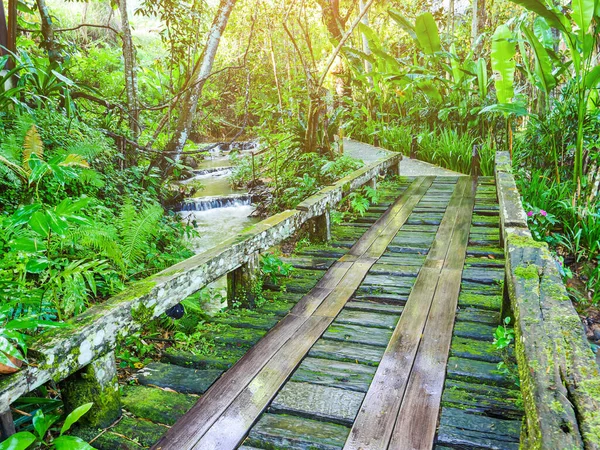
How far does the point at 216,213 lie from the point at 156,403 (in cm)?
754

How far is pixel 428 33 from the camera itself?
812 centimetres

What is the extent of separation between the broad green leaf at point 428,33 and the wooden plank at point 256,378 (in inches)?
252

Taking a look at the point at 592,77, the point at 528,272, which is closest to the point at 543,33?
the point at 592,77

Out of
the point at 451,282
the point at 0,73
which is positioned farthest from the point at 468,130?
the point at 0,73

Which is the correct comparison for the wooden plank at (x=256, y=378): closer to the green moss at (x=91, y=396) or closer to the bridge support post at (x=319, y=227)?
the green moss at (x=91, y=396)

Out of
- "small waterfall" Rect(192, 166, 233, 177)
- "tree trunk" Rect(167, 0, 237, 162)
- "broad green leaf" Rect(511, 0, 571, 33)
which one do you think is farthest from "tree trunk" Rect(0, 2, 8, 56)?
"small waterfall" Rect(192, 166, 233, 177)

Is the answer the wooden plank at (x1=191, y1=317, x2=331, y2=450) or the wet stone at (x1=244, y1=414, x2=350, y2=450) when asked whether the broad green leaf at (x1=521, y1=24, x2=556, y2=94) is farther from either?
the wet stone at (x1=244, y1=414, x2=350, y2=450)

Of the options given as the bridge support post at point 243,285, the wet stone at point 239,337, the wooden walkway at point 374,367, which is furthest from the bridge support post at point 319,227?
the wet stone at point 239,337

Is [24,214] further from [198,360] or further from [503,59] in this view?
[503,59]

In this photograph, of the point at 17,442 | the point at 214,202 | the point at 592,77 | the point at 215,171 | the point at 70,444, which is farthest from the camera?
the point at 215,171

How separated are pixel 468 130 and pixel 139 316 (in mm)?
8578

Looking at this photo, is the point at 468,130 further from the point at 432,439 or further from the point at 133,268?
the point at 432,439

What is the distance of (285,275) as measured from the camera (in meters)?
3.73

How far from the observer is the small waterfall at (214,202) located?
945 centimetres
